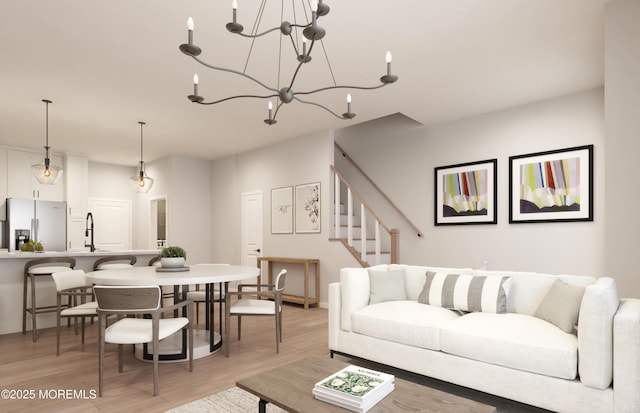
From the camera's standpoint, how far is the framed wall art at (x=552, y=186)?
440cm

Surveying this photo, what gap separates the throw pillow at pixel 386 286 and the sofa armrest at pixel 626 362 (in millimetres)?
1676

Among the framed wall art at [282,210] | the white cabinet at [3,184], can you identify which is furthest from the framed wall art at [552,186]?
the white cabinet at [3,184]

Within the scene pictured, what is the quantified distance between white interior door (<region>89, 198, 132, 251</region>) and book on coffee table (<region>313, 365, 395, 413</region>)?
7909mm

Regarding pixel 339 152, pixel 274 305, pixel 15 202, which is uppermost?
pixel 339 152

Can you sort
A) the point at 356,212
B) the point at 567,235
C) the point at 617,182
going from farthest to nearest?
1. the point at 356,212
2. the point at 567,235
3. the point at 617,182

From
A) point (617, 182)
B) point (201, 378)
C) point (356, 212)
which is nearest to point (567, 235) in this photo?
point (617, 182)

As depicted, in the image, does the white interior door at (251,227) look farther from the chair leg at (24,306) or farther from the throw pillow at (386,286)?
the throw pillow at (386,286)

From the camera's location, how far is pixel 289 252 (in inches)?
258

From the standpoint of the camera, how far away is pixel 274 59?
11.7ft

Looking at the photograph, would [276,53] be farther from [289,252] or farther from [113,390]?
[289,252]

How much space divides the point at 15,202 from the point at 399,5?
732cm

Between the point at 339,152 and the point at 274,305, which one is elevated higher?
the point at 339,152

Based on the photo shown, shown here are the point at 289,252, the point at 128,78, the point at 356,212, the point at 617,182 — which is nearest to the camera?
the point at 617,182

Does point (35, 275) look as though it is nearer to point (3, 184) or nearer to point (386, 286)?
point (3, 184)
